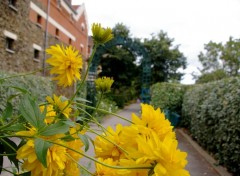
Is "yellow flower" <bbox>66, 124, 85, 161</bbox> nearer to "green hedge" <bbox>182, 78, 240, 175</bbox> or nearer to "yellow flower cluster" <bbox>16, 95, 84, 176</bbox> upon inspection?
"yellow flower cluster" <bbox>16, 95, 84, 176</bbox>

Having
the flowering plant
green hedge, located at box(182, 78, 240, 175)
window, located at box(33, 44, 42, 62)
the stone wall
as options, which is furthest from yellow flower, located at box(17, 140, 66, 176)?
window, located at box(33, 44, 42, 62)

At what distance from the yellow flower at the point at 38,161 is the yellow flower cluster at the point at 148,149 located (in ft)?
0.30

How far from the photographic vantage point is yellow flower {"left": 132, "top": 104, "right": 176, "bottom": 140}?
24.7 inches

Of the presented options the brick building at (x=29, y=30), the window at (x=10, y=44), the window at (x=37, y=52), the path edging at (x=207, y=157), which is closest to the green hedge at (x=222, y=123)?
the path edging at (x=207, y=157)

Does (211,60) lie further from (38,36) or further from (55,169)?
(55,169)

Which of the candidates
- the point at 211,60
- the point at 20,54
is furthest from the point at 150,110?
the point at 211,60

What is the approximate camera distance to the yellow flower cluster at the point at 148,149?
0.49 meters

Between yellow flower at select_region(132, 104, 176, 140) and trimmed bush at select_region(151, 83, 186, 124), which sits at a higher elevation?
yellow flower at select_region(132, 104, 176, 140)

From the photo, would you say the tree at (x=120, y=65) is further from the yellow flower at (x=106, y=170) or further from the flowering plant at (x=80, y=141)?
the yellow flower at (x=106, y=170)

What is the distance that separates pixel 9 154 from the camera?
2.16 feet

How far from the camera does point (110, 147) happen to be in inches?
27.6

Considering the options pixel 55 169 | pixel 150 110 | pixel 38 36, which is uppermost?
pixel 38 36

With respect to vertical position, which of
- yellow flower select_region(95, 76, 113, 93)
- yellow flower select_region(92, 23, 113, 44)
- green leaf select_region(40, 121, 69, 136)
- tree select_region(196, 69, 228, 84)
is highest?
tree select_region(196, 69, 228, 84)

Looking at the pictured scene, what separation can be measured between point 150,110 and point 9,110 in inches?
13.2
